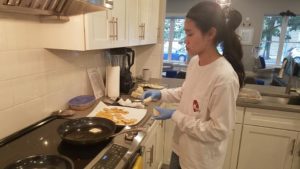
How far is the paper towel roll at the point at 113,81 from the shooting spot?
1771 millimetres

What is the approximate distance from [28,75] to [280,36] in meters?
6.08

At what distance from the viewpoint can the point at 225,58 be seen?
3.60 ft

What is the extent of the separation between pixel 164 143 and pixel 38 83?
1.37 metres

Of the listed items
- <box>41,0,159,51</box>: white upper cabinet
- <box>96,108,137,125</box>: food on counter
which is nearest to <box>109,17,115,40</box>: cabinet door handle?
<box>41,0,159,51</box>: white upper cabinet

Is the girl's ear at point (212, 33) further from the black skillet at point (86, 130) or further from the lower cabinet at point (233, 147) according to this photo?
the lower cabinet at point (233, 147)

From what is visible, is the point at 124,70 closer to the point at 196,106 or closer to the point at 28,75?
the point at 28,75

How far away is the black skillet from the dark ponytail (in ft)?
2.23

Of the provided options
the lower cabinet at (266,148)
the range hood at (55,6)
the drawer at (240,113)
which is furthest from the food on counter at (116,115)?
the lower cabinet at (266,148)

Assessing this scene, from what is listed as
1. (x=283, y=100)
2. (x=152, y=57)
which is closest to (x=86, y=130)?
(x=152, y=57)

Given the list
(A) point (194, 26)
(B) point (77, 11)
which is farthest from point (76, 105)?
(A) point (194, 26)

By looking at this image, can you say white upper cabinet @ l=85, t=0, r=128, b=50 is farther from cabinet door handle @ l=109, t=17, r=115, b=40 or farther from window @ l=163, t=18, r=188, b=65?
window @ l=163, t=18, r=188, b=65

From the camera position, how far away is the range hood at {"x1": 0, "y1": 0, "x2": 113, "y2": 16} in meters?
0.96

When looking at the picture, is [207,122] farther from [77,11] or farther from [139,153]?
[77,11]

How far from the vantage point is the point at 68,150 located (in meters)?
1.03
